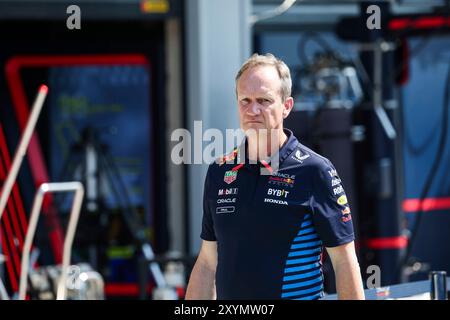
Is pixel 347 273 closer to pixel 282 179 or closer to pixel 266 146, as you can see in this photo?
pixel 282 179

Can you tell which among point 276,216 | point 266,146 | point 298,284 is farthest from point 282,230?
point 266,146

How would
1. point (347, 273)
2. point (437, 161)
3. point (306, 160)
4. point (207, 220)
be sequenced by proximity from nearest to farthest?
1. point (347, 273)
2. point (306, 160)
3. point (207, 220)
4. point (437, 161)

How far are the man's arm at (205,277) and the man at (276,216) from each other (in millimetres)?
105

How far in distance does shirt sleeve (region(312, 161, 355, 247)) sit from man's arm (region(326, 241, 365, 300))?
2 cm

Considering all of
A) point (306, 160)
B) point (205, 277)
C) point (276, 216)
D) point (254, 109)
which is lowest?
point (205, 277)

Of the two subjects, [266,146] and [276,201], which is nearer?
[276,201]

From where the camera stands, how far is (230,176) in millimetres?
2744

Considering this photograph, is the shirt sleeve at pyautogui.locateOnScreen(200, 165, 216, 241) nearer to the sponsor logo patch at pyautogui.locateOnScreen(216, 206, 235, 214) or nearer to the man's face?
the sponsor logo patch at pyautogui.locateOnScreen(216, 206, 235, 214)

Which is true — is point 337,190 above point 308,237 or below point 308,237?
above

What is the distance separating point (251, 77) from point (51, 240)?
12.5 feet

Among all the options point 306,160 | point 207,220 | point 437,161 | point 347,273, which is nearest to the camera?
point 347,273

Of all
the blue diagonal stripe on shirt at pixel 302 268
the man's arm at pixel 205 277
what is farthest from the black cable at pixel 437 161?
the blue diagonal stripe on shirt at pixel 302 268

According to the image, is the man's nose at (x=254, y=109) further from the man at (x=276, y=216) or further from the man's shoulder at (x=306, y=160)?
the man's shoulder at (x=306, y=160)

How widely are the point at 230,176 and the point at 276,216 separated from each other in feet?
0.67
